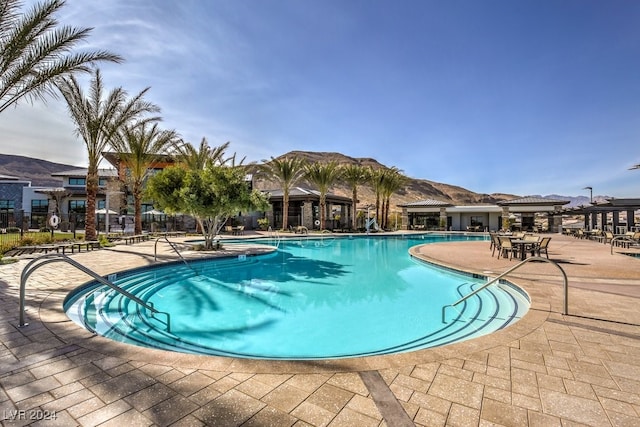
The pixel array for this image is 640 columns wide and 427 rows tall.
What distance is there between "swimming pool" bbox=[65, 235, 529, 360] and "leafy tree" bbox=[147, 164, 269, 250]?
3.61m

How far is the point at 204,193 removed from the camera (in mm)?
14094

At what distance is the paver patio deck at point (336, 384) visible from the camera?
7.59ft

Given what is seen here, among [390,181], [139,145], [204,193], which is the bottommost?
[204,193]

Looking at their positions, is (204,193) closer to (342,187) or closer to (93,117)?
(93,117)

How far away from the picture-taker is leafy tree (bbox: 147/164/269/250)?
1407 cm

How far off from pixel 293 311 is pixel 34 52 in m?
11.4

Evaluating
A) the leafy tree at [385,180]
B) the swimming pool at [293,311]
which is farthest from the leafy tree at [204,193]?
the leafy tree at [385,180]

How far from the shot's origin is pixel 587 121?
20.6 m

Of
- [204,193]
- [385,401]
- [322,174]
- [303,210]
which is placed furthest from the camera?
[303,210]

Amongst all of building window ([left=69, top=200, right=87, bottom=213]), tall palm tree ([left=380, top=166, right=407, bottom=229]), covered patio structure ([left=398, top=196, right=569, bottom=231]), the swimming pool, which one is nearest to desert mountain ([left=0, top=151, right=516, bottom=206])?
covered patio structure ([left=398, top=196, right=569, bottom=231])

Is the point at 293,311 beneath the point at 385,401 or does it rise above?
beneath

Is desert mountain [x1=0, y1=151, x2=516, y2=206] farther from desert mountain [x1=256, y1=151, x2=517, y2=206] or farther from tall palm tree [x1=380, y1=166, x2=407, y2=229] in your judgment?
tall palm tree [x1=380, y1=166, x2=407, y2=229]

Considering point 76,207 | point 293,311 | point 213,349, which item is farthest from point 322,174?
point 76,207

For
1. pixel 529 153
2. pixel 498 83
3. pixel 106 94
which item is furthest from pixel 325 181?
pixel 529 153
